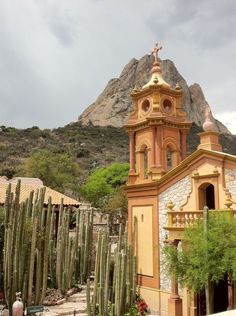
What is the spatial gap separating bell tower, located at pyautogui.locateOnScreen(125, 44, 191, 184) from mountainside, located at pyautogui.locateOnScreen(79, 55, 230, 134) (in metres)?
73.7

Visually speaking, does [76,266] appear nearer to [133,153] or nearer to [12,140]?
[133,153]

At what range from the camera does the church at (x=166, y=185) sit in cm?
1448

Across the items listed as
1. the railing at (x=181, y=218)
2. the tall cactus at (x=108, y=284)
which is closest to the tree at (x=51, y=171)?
the tall cactus at (x=108, y=284)

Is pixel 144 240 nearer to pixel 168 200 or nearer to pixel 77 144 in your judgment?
pixel 168 200

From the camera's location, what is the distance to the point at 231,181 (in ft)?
46.5

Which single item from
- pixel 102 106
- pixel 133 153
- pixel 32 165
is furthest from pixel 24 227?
pixel 102 106

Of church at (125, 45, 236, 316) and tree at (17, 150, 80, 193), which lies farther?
tree at (17, 150, 80, 193)

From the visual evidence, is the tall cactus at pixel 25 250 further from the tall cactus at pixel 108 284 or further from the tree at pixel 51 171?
the tree at pixel 51 171

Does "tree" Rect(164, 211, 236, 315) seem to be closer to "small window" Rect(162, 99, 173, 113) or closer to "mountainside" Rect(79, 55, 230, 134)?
"small window" Rect(162, 99, 173, 113)

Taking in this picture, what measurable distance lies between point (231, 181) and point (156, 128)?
4863 mm

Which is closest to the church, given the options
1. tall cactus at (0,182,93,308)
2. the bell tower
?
the bell tower

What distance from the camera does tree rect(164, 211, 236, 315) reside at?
36.9 feet

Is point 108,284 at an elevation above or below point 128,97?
below

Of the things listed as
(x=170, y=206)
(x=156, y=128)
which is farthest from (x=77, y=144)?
(x=170, y=206)
